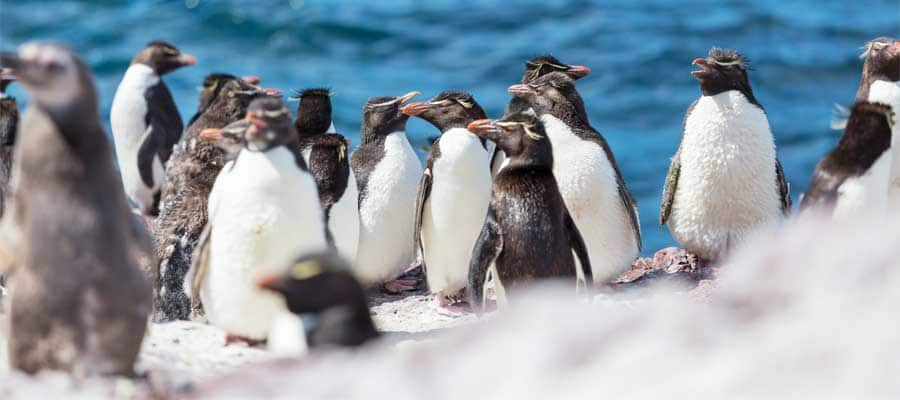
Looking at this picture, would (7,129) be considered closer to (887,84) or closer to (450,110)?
(450,110)

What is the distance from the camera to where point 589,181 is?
22.7 ft

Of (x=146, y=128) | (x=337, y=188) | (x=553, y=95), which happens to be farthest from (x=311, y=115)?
(x=146, y=128)

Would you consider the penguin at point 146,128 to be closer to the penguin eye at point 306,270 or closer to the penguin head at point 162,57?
the penguin head at point 162,57

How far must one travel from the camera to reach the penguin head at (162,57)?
28.2ft

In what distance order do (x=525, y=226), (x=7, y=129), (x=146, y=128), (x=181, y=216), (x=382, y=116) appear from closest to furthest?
(x=525, y=226) < (x=181, y=216) < (x=382, y=116) < (x=7, y=129) < (x=146, y=128)

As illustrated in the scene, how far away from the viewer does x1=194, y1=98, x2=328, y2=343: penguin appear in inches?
207

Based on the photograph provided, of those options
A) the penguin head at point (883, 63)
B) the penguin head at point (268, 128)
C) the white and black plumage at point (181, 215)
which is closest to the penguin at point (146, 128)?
the white and black plumage at point (181, 215)

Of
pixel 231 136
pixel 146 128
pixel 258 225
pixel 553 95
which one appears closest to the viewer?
pixel 258 225

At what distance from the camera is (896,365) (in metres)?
3.25

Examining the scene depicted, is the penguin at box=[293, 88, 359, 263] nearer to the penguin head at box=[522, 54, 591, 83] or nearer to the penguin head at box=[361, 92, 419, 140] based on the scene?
the penguin head at box=[361, 92, 419, 140]

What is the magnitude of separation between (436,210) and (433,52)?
48.2ft

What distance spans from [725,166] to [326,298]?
11.1 ft

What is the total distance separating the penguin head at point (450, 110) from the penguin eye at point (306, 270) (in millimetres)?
3161

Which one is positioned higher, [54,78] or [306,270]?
[54,78]
